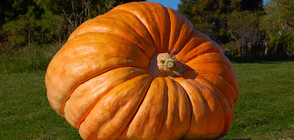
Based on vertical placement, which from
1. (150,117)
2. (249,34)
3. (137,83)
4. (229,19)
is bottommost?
(249,34)

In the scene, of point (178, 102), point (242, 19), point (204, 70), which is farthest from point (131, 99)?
point (242, 19)

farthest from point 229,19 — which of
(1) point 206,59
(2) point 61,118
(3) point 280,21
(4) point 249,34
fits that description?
(1) point 206,59

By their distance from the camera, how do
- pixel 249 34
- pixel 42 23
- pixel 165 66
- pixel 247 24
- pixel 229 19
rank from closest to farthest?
pixel 165 66, pixel 42 23, pixel 247 24, pixel 249 34, pixel 229 19

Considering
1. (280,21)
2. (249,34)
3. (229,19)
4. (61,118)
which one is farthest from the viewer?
(229,19)

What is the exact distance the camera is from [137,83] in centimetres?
186

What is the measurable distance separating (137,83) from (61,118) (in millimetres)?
4094

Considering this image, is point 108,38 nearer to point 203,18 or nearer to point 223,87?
point 223,87

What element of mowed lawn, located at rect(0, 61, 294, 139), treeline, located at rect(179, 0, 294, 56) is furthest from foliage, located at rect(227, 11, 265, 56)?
mowed lawn, located at rect(0, 61, 294, 139)

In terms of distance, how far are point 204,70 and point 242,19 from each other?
78.5ft

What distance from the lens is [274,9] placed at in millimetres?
16094

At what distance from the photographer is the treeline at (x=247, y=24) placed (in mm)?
16344

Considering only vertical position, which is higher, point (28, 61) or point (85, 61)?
point (85, 61)

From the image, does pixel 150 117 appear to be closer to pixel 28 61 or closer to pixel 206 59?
pixel 206 59

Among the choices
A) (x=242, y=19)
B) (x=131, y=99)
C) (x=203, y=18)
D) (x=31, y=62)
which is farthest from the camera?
A: (x=203, y=18)
